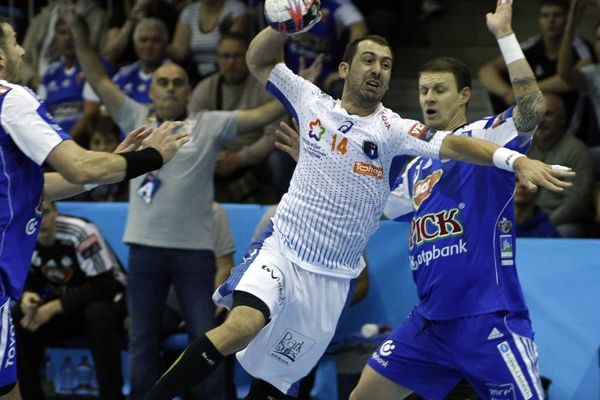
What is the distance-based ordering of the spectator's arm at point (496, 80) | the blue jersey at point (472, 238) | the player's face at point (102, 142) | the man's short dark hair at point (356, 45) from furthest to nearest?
the player's face at point (102, 142) < the spectator's arm at point (496, 80) < the man's short dark hair at point (356, 45) < the blue jersey at point (472, 238)

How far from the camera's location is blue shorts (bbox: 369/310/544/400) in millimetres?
6051

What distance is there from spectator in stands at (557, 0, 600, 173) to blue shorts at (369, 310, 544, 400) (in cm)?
343

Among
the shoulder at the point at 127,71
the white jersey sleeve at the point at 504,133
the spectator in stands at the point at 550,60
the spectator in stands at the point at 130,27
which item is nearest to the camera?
the white jersey sleeve at the point at 504,133

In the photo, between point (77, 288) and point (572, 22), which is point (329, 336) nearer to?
point (77, 288)

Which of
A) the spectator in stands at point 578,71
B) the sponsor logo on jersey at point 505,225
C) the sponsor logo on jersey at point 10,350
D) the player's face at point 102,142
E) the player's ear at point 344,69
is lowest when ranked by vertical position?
the player's face at point 102,142

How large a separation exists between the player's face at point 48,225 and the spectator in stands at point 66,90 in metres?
2.37

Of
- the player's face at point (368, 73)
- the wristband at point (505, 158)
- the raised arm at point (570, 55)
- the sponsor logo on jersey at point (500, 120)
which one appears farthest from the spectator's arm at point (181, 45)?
the wristband at point (505, 158)

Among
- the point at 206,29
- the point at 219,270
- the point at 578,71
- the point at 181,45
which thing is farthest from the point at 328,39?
the point at 219,270

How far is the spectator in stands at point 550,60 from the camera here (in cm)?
935

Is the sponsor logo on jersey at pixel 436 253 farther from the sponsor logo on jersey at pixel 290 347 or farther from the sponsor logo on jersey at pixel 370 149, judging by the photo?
the sponsor logo on jersey at pixel 290 347

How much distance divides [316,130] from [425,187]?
0.69 meters

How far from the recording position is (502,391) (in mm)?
6078

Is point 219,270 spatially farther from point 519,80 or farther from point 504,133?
point 519,80

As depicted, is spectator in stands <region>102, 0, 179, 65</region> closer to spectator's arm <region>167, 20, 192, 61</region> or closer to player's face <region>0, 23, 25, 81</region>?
spectator's arm <region>167, 20, 192, 61</region>
